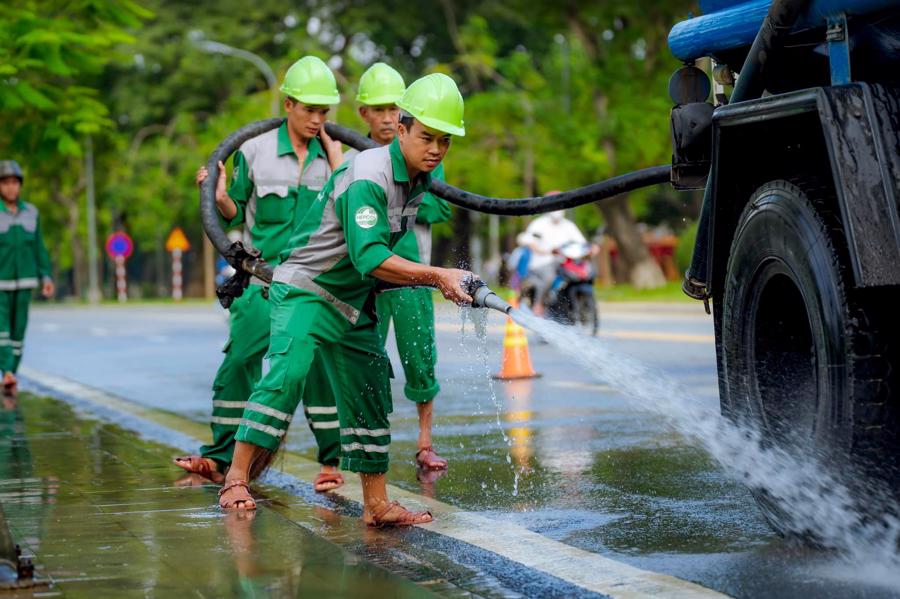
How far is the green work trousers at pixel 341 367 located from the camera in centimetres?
641

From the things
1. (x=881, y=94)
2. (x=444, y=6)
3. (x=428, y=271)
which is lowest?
(x=428, y=271)

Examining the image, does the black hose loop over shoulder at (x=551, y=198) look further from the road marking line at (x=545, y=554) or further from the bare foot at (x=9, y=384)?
the bare foot at (x=9, y=384)

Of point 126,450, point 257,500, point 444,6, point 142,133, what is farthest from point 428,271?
point 142,133

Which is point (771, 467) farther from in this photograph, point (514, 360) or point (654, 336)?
point (654, 336)

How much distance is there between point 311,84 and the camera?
7.52 meters

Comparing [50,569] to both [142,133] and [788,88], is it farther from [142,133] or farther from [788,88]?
[142,133]

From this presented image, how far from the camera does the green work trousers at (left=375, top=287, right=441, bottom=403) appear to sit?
803cm

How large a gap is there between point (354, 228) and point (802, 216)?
5.63ft

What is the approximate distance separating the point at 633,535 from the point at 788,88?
1684 mm

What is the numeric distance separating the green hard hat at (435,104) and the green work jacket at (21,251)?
8.77 metres

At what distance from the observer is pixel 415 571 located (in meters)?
5.28

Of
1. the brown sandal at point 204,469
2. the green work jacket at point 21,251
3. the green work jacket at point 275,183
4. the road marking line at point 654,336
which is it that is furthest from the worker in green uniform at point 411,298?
the road marking line at point 654,336

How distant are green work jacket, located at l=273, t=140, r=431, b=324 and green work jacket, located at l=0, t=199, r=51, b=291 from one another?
798 centimetres

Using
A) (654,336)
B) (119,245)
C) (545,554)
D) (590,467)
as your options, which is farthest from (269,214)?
(119,245)
